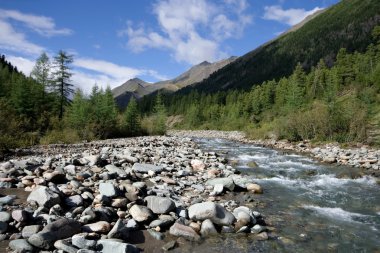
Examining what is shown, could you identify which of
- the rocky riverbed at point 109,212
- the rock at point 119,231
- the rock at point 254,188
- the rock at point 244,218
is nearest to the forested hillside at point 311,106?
the rock at point 254,188

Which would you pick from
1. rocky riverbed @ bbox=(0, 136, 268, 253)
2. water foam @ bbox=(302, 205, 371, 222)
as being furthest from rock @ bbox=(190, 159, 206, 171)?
water foam @ bbox=(302, 205, 371, 222)

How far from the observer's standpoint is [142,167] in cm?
1514

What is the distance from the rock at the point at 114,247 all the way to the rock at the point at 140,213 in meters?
1.69

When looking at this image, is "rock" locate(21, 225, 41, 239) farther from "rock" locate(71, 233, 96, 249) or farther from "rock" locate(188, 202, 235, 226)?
"rock" locate(188, 202, 235, 226)

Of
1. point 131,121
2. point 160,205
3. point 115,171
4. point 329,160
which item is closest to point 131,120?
point 131,121

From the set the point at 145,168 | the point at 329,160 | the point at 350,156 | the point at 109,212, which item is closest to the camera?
the point at 109,212

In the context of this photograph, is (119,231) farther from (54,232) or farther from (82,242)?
(54,232)

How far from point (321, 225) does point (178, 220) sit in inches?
180

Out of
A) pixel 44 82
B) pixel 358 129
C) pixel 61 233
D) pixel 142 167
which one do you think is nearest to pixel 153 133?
pixel 44 82

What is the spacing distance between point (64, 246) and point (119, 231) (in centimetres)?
144

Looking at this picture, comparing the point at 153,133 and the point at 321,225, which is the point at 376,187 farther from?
the point at 153,133

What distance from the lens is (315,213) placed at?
1100 cm

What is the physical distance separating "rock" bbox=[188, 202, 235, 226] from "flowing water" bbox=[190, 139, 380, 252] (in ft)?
2.25

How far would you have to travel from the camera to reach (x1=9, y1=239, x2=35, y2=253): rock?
6.42 m
